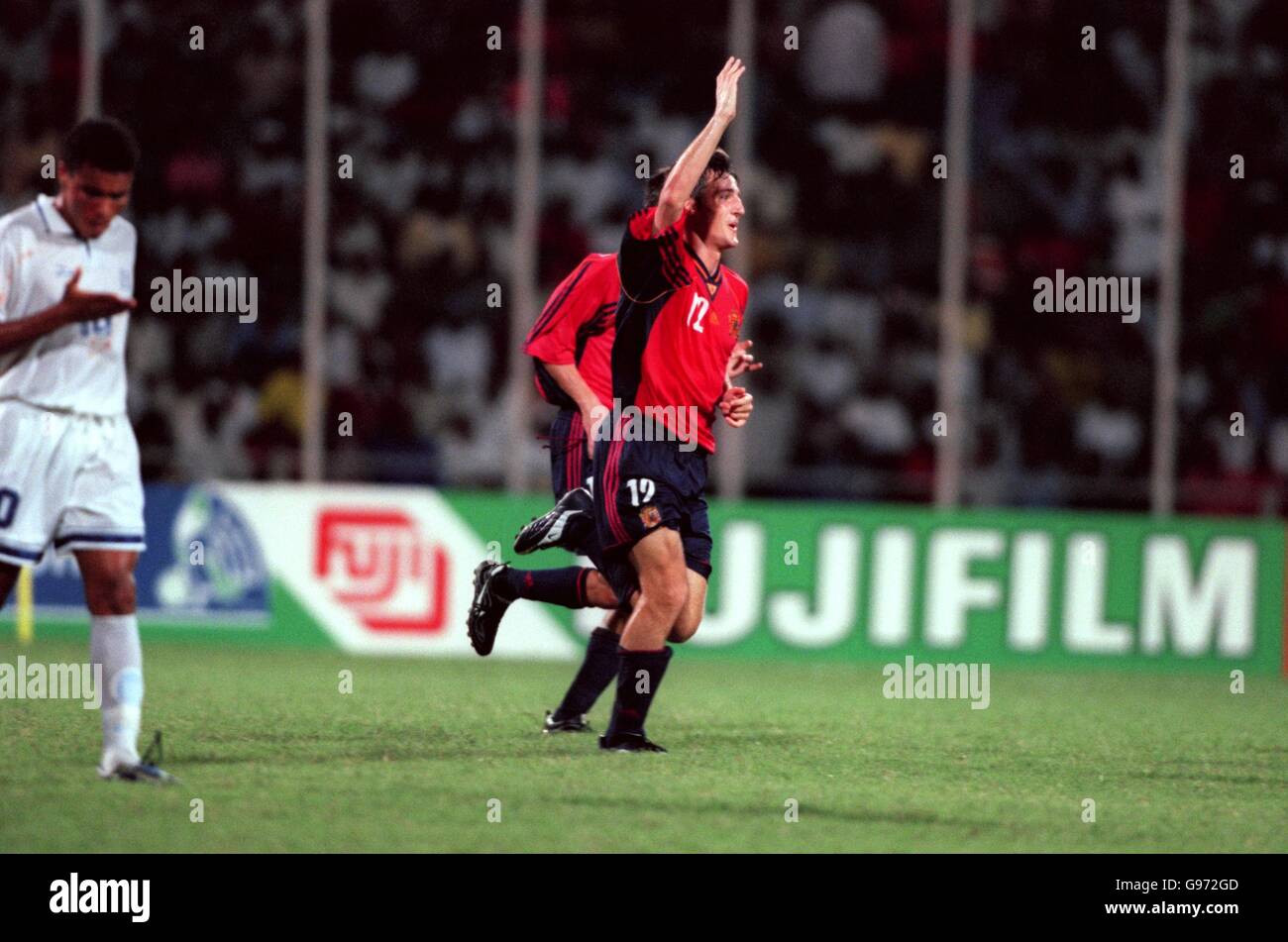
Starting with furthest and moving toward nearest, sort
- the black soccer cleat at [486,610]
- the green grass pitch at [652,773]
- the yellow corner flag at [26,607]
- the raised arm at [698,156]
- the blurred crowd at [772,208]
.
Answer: the blurred crowd at [772,208]
the yellow corner flag at [26,607]
the black soccer cleat at [486,610]
the raised arm at [698,156]
the green grass pitch at [652,773]

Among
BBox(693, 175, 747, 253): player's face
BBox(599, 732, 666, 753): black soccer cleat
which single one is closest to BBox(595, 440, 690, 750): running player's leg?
BBox(599, 732, 666, 753): black soccer cleat

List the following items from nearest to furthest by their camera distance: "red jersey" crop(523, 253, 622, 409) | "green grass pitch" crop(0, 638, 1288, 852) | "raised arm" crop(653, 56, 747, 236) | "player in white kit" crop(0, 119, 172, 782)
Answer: "green grass pitch" crop(0, 638, 1288, 852)
"player in white kit" crop(0, 119, 172, 782)
"raised arm" crop(653, 56, 747, 236)
"red jersey" crop(523, 253, 622, 409)

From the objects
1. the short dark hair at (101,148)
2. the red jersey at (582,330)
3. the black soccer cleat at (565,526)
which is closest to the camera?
the short dark hair at (101,148)

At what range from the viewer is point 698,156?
26.0 ft

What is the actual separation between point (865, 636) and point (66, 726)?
7.82 meters

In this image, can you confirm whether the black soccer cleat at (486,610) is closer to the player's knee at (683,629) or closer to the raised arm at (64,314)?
the player's knee at (683,629)

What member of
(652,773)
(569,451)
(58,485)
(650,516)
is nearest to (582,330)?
(569,451)

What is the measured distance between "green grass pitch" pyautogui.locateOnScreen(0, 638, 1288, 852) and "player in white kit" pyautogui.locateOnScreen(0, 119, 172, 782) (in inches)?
23.9

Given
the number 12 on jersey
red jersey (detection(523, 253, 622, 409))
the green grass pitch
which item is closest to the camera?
the green grass pitch

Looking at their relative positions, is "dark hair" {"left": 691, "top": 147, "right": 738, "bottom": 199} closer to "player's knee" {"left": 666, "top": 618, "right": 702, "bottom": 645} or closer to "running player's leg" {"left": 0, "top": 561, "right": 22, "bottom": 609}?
"player's knee" {"left": 666, "top": 618, "right": 702, "bottom": 645}

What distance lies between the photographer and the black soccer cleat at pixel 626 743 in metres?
8.77

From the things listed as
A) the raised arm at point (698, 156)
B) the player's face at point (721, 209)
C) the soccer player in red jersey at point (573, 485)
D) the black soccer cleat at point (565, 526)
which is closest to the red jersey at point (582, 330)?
the soccer player in red jersey at point (573, 485)

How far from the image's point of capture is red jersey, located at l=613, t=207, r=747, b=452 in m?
8.52

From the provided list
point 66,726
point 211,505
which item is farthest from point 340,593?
point 66,726
